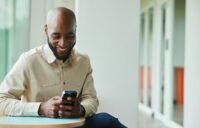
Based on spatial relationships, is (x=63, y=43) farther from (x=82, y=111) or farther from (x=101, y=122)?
(x=101, y=122)

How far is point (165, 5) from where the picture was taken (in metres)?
6.55

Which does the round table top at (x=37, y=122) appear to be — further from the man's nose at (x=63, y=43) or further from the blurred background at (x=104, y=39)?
the blurred background at (x=104, y=39)

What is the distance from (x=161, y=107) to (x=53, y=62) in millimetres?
5061

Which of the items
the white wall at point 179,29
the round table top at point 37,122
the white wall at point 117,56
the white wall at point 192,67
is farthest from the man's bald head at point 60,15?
the white wall at point 179,29

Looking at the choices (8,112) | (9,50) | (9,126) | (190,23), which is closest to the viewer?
(9,126)

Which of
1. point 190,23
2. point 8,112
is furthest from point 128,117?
point 8,112

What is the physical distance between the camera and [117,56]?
12.1 feet

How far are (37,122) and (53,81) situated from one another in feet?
1.45

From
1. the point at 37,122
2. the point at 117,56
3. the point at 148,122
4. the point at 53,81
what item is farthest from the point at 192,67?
the point at 37,122

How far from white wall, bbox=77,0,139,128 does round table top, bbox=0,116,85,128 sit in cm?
178

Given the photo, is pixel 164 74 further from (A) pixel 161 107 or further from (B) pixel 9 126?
(B) pixel 9 126

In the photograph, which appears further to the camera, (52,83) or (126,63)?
(126,63)

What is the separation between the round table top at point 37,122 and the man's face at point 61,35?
458 mm

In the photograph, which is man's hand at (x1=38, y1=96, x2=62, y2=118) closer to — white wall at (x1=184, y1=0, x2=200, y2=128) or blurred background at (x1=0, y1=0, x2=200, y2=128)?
blurred background at (x1=0, y1=0, x2=200, y2=128)
